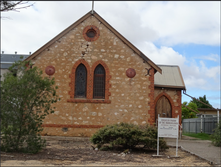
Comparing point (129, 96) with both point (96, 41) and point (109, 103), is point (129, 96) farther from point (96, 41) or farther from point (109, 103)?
point (96, 41)

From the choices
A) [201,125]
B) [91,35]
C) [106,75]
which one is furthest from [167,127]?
[201,125]

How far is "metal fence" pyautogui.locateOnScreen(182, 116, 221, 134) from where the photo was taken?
79.1ft

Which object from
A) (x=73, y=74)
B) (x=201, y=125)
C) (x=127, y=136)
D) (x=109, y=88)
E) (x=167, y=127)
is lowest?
(x=127, y=136)

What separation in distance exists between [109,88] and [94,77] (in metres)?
1.20

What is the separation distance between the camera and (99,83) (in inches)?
712

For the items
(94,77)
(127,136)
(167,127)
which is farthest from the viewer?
(94,77)

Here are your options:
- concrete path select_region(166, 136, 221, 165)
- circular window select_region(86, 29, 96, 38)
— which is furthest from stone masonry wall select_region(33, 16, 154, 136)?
concrete path select_region(166, 136, 221, 165)

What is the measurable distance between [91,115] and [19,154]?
774cm

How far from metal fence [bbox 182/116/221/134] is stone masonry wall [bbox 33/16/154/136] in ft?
28.7

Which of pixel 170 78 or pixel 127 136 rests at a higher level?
pixel 170 78

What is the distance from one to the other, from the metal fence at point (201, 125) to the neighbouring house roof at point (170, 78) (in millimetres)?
5150

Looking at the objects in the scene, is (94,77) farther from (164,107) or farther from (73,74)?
(164,107)

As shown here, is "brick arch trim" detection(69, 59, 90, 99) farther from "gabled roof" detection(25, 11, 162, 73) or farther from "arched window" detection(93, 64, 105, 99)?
"gabled roof" detection(25, 11, 162, 73)

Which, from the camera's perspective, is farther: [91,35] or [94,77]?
[91,35]
